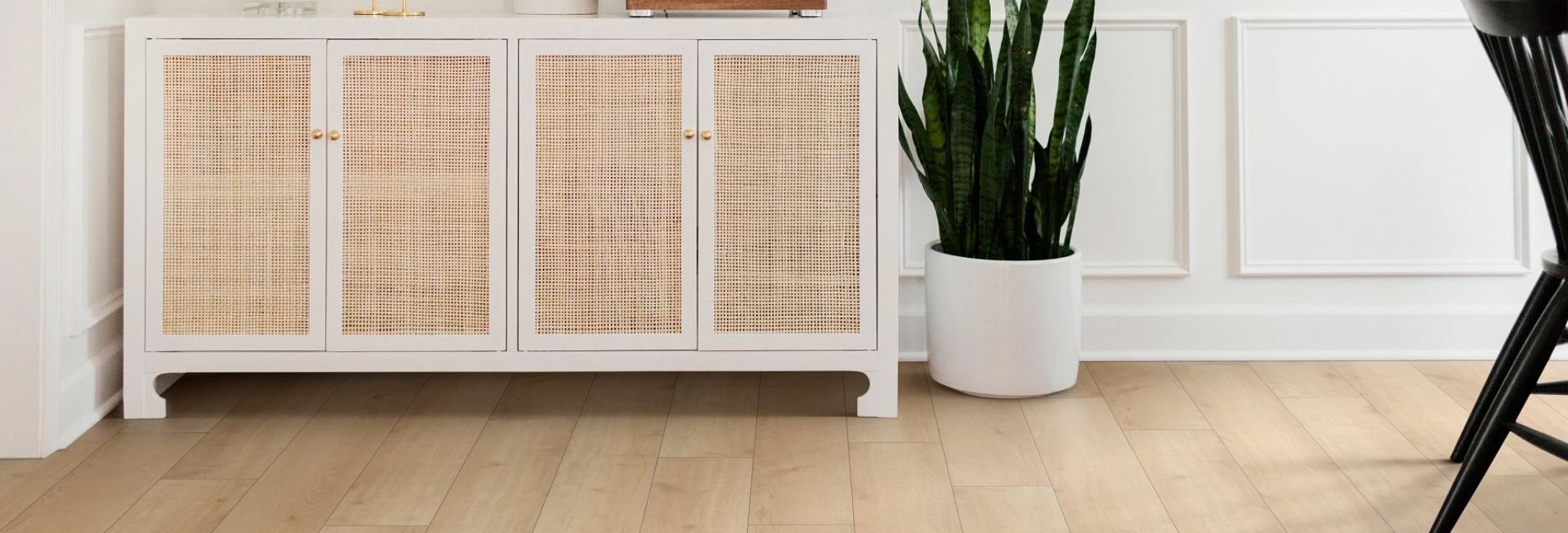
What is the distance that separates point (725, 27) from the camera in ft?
8.15

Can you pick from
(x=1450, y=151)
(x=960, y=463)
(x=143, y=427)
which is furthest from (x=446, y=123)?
(x=1450, y=151)

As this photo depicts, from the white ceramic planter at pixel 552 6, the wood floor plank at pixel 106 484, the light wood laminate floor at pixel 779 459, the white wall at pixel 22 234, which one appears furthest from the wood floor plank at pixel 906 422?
the white wall at pixel 22 234

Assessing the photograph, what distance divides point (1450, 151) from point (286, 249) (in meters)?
2.39

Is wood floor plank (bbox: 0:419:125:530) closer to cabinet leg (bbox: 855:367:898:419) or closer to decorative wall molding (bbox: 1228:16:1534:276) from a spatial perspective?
cabinet leg (bbox: 855:367:898:419)

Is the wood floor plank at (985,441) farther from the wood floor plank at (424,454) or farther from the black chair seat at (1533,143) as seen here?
the wood floor plank at (424,454)

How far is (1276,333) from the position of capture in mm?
3070

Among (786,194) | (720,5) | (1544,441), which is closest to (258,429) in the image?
(786,194)

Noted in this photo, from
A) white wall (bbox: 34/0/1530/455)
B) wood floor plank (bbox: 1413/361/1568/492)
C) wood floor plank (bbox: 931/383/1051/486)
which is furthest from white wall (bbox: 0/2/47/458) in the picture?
wood floor plank (bbox: 1413/361/1568/492)

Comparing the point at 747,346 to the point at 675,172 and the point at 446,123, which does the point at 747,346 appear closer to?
the point at 675,172

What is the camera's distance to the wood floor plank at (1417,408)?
2287mm

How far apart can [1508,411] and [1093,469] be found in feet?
→ 2.07

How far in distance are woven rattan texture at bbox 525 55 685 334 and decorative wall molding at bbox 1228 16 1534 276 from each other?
4.14 feet

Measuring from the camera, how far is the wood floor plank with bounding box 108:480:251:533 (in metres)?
1.99

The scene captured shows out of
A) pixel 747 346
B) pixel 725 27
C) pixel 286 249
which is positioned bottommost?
pixel 747 346
